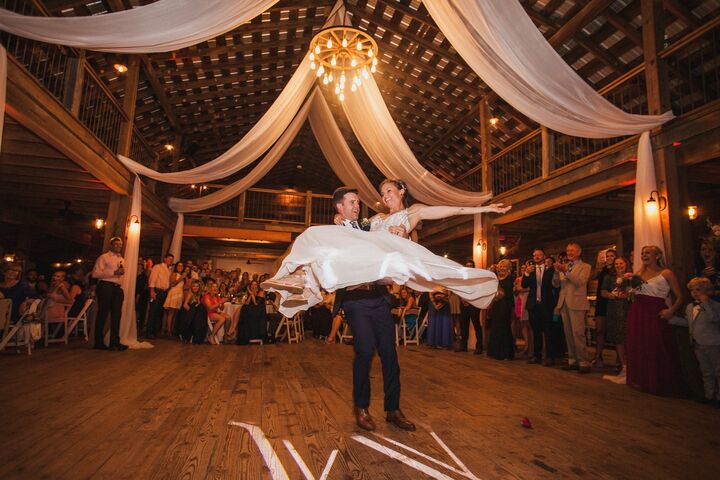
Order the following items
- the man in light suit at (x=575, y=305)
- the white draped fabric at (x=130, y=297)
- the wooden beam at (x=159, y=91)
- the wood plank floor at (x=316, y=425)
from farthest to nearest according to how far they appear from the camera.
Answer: the wooden beam at (x=159, y=91) < the white draped fabric at (x=130, y=297) < the man in light suit at (x=575, y=305) < the wood plank floor at (x=316, y=425)

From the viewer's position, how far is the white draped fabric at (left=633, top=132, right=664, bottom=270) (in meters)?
3.98

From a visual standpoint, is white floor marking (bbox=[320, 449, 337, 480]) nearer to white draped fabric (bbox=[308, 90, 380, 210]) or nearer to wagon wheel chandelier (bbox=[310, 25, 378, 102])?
wagon wheel chandelier (bbox=[310, 25, 378, 102])

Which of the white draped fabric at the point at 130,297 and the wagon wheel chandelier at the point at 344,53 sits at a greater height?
the wagon wheel chandelier at the point at 344,53

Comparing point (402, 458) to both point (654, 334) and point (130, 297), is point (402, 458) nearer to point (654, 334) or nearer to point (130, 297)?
point (654, 334)

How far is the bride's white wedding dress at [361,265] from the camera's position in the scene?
6.57ft

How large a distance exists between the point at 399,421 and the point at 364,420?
0.65ft

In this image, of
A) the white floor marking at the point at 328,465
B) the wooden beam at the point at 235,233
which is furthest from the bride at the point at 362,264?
the wooden beam at the point at 235,233

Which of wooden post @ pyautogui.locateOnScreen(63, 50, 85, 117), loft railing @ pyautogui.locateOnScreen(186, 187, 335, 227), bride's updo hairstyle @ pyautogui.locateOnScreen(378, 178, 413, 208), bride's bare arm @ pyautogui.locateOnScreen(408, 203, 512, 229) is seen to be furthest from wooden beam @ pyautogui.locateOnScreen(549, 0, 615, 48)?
loft railing @ pyautogui.locateOnScreen(186, 187, 335, 227)

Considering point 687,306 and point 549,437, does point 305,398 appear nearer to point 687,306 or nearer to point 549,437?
point 549,437

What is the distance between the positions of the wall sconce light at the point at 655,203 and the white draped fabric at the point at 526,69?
68cm

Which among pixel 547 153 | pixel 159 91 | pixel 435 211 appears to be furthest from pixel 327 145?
pixel 159 91

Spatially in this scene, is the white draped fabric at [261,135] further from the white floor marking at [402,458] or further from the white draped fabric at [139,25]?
the white floor marking at [402,458]

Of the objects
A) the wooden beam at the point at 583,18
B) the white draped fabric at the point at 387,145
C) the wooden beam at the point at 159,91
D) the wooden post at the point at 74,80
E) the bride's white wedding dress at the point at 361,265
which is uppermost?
the wooden beam at the point at 159,91

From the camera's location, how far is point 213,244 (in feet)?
47.6
